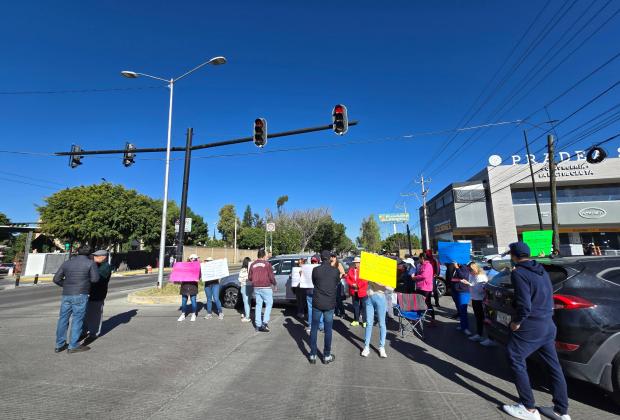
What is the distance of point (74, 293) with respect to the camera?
5527 mm

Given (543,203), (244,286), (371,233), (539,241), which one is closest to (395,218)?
(543,203)

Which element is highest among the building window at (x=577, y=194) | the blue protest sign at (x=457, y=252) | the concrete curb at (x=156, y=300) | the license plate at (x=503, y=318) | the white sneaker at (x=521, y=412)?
the building window at (x=577, y=194)

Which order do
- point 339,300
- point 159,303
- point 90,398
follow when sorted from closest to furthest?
point 90,398 < point 339,300 < point 159,303

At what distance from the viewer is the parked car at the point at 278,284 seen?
9930 mm

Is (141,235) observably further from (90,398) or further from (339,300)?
(90,398)

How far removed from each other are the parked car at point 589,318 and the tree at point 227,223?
78068mm

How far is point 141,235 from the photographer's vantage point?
3462 cm

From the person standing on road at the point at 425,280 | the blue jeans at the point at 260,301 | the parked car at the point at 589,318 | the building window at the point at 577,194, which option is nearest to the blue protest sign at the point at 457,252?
the person standing on road at the point at 425,280

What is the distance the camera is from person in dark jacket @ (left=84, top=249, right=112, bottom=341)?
20.3ft

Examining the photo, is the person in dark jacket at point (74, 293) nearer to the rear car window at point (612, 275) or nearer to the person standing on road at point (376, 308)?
the person standing on road at point (376, 308)

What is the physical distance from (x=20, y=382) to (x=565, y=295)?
22.6 ft

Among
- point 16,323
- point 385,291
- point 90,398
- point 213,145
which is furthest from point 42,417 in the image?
point 213,145

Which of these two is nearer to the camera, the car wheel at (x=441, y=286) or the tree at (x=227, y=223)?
the car wheel at (x=441, y=286)

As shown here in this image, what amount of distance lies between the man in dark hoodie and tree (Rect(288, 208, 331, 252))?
158 ft
